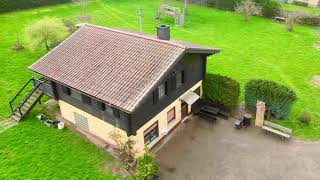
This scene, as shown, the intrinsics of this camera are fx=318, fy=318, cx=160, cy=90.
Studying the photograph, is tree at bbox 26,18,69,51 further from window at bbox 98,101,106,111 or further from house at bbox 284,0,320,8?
house at bbox 284,0,320,8

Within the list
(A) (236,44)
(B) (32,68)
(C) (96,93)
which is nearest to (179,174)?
(C) (96,93)

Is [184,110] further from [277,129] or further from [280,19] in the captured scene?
[280,19]

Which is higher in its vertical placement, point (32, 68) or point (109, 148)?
point (32, 68)

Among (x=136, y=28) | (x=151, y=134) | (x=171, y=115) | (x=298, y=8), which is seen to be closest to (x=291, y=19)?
(x=298, y=8)

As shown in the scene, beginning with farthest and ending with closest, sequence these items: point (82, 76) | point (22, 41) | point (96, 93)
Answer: point (22, 41) → point (82, 76) → point (96, 93)

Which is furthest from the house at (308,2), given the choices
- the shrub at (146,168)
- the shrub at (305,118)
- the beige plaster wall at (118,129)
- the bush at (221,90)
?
the shrub at (146,168)

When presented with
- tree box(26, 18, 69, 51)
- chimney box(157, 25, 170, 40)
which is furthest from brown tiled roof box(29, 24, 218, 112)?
tree box(26, 18, 69, 51)

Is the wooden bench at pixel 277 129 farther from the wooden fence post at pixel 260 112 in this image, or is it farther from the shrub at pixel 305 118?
the shrub at pixel 305 118

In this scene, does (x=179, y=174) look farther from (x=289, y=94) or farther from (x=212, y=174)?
(x=289, y=94)
